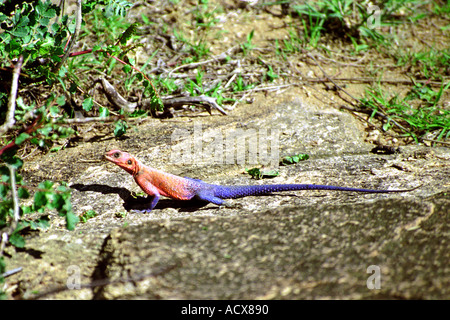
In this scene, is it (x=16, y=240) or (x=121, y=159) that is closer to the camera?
(x=16, y=240)

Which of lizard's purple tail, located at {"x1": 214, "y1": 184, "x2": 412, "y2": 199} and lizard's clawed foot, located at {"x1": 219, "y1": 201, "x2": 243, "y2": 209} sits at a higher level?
lizard's purple tail, located at {"x1": 214, "y1": 184, "x2": 412, "y2": 199}

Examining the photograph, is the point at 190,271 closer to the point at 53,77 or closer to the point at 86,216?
the point at 86,216

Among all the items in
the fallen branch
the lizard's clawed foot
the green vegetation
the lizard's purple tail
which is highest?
the green vegetation

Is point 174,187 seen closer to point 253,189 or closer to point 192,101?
point 253,189

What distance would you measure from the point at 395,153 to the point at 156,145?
2.54 meters

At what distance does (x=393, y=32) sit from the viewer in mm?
6527

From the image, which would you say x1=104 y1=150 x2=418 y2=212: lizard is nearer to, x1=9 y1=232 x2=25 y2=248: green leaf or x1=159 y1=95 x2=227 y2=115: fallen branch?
x1=9 y1=232 x2=25 y2=248: green leaf

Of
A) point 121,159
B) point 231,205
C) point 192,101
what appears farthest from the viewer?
point 192,101

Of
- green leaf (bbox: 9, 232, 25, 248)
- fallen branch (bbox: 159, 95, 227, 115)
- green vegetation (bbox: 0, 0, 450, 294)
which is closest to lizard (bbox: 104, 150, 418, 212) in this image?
green vegetation (bbox: 0, 0, 450, 294)

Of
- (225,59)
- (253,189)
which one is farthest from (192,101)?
(253,189)

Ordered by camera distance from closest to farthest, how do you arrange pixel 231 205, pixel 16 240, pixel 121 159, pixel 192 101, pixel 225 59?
1. pixel 16 240
2. pixel 231 205
3. pixel 121 159
4. pixel 192 101
5. pixel 225 59

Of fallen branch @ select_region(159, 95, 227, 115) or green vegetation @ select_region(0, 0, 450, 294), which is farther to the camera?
fallen branch @ select_region(159, 95, 227, 115)

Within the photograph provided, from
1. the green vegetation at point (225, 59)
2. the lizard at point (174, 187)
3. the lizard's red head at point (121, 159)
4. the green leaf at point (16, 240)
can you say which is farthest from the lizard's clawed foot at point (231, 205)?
the green leaf at point (16, 240)
